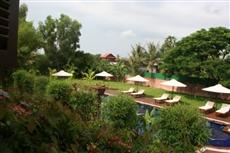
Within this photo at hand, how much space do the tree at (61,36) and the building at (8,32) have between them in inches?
1289

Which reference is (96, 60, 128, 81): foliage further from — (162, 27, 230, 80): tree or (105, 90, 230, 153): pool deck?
(105, 90, 230, 153): pool deck

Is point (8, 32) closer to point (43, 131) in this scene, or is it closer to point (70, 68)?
point (43, 131)

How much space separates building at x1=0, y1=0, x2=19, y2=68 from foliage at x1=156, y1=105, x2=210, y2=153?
461cm

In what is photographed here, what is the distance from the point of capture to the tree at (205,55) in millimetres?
29625

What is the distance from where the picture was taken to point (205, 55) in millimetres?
30766

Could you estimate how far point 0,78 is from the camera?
10.7 m

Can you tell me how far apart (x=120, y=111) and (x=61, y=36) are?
114 ft

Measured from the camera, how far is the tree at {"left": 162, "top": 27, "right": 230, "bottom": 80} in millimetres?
29625

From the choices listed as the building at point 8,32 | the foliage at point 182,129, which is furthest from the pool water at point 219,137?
the building at point 8,32

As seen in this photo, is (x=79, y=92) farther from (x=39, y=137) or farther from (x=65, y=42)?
(x=65, y=42)

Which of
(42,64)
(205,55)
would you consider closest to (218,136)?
(205,55)

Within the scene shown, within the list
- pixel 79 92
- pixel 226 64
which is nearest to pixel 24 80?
pixel 79 92

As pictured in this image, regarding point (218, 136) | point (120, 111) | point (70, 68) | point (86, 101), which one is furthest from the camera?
point (70, 68)

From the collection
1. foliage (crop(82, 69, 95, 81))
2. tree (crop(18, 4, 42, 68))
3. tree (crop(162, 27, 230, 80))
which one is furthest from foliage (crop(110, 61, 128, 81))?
tree (crop(162, 27, 230, 80))
